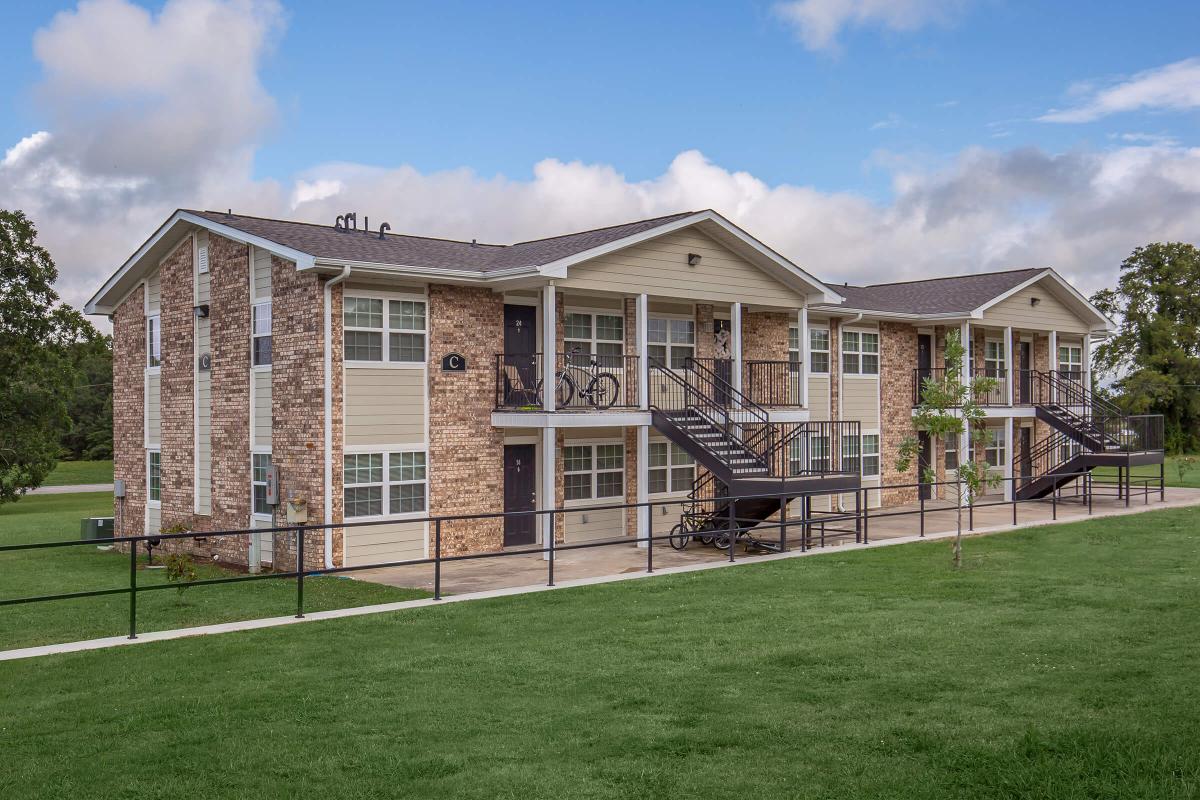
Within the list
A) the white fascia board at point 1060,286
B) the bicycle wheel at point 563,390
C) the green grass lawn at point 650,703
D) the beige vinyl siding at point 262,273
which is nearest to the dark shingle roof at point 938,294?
the white fascia board at point 1060,286

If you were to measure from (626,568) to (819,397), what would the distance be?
11496mm

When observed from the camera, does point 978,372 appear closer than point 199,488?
No

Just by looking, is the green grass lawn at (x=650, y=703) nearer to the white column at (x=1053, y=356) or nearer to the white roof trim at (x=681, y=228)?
the white roof trim at (x=681, y=228)

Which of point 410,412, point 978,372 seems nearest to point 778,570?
point 410,412

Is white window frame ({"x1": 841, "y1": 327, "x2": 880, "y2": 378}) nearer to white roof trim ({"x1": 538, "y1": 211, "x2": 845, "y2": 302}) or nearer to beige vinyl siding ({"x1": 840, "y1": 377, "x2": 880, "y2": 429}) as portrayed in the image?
beige vinyl siding ({"x1": 840, "y1": 377, "x2": 880, "y2": 429})

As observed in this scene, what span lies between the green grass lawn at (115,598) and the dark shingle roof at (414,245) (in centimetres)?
541

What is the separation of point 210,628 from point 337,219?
12049 millimetres

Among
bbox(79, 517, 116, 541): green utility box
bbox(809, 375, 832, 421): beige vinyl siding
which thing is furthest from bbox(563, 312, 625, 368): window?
bbox(79, 517, 116, 541): green utility box

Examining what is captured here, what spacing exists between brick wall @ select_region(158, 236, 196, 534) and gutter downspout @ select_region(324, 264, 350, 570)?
5039 millimetres

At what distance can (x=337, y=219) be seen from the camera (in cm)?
2164

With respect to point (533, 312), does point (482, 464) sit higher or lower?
lower

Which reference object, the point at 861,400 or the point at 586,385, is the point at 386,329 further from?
the point at 861,400

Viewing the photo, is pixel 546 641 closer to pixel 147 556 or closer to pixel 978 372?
pixel 147 556

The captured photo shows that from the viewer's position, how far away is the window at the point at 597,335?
21094 millimetres
